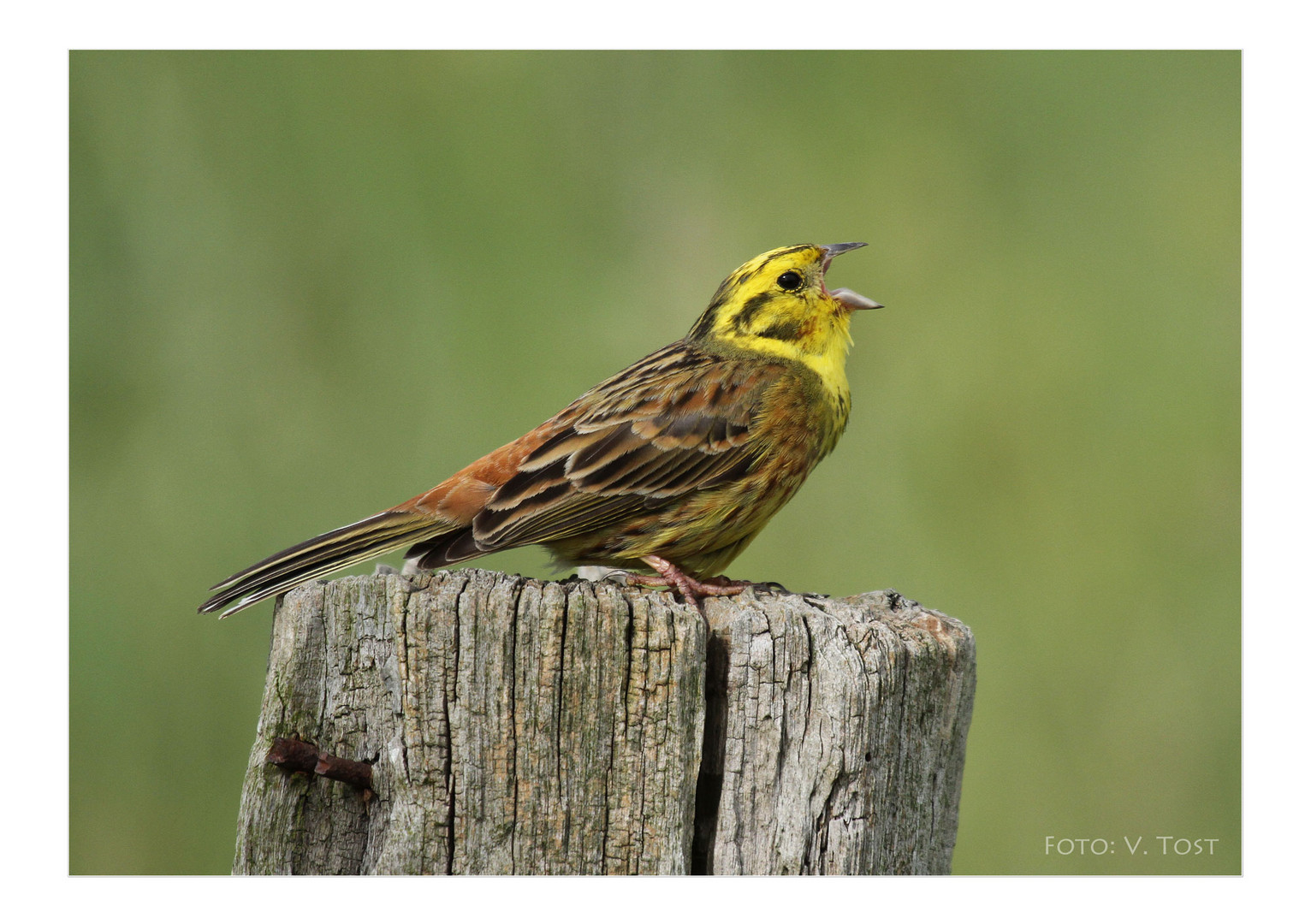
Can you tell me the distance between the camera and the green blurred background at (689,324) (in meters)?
5.60

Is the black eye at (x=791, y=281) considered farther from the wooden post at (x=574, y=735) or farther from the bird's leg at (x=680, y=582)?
the wooden post at (x=574, y=735)

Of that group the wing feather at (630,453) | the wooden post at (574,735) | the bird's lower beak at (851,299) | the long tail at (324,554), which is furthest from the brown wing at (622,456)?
the wooden post at (574,735)

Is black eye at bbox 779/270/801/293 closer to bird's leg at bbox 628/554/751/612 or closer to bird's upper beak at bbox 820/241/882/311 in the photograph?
bird's upper beak at bbox 820/241/882/311

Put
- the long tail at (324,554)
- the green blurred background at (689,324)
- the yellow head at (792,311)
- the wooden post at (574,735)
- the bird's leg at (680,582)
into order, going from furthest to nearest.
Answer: the green blurred background at (689,324), the yellow head at (792,311), the bird's leg at (680,582), the long tail at (324,554), the wooden post at (574,735)

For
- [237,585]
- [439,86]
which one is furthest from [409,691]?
[439,86]

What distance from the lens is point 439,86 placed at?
6.12 m

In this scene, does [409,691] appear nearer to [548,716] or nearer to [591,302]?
[548,716]

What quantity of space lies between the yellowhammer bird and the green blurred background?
1.20 metres

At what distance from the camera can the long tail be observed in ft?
13.4

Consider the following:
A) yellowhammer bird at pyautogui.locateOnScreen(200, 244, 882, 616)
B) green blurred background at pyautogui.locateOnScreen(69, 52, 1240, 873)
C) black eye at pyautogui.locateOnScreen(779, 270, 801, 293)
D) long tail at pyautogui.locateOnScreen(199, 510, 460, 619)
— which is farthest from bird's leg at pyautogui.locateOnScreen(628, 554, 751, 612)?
green blurred background at pyautogui.locateOnScreen(69, 52, 1240, 873)

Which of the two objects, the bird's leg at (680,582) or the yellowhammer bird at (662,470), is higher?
the yellowhammer bird at (662,470)

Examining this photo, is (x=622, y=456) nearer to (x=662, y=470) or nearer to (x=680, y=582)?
(x=662, y=470)

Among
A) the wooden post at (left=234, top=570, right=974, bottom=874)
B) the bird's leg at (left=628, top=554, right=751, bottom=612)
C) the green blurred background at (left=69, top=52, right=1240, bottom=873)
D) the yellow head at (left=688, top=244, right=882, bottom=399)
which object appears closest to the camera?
the wooden post at (left=234, top=570, right=974, bottom=874)

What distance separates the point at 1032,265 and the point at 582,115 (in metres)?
2.77
